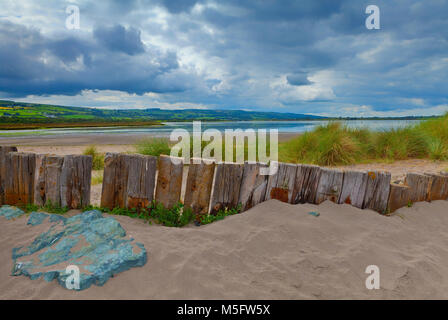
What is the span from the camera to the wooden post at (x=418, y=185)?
373cm

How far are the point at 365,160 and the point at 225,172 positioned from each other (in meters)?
6.71

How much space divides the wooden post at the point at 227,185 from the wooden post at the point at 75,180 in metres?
1.57

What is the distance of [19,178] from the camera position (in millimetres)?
3523

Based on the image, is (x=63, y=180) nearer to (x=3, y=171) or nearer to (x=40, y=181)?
(x=40, y=181)

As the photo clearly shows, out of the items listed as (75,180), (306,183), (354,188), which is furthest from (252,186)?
(75,180)

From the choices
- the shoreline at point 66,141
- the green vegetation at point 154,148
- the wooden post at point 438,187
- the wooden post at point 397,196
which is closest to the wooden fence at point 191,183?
the wooden post at point 397,196

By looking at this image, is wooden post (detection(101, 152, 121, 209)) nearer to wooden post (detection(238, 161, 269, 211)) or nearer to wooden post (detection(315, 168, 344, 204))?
wooden post (detection(238, 161, 269, 211))

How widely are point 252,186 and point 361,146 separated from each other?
22.9ft

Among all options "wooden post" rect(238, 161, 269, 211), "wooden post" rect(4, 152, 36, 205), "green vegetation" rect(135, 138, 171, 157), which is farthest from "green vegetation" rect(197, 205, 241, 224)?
→ "green vegetation" rect(135, 138, 171, 157)

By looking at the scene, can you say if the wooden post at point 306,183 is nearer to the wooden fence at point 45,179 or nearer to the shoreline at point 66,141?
the wooden fence at point 45,179

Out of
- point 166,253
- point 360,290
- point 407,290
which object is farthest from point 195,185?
point 407,290

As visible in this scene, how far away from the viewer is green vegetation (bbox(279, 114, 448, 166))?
8.10 m

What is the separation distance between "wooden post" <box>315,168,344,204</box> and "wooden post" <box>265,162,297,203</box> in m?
0.35

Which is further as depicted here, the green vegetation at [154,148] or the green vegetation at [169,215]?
the green vegetation at [154,148]
